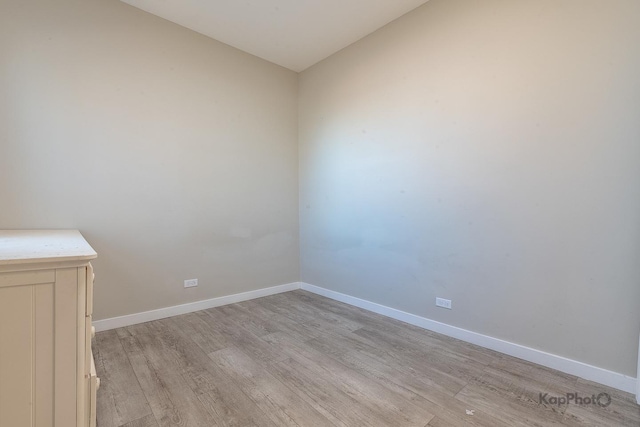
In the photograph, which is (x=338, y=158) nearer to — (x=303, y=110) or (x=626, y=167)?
(x=303, y=110)

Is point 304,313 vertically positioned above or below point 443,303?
below

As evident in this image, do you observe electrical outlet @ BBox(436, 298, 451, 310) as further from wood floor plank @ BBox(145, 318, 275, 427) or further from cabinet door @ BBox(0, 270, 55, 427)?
cabinet door @ BBox(0, 270, 55, 427)

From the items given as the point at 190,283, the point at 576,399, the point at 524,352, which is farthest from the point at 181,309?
the point at 576,399

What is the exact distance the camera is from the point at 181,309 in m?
3.19

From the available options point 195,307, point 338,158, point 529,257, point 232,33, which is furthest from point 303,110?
point 529,257

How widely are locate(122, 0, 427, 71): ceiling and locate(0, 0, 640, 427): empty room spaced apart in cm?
3

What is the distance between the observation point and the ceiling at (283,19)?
2.78 meters

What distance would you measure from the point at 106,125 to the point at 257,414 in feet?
8.86

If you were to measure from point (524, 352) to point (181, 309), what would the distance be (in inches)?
124

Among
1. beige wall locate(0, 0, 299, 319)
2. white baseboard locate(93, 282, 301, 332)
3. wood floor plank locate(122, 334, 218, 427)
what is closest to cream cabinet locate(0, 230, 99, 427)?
wood floor plank locate(122, 334, 218, 427)

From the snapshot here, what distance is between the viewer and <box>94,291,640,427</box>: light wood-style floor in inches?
64.6

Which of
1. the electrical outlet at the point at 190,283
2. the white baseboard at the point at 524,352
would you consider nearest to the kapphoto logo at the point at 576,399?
the white baseboard at the point at 524,352

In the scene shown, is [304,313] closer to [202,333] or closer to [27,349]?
[202,333]

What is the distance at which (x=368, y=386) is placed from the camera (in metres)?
1.93
